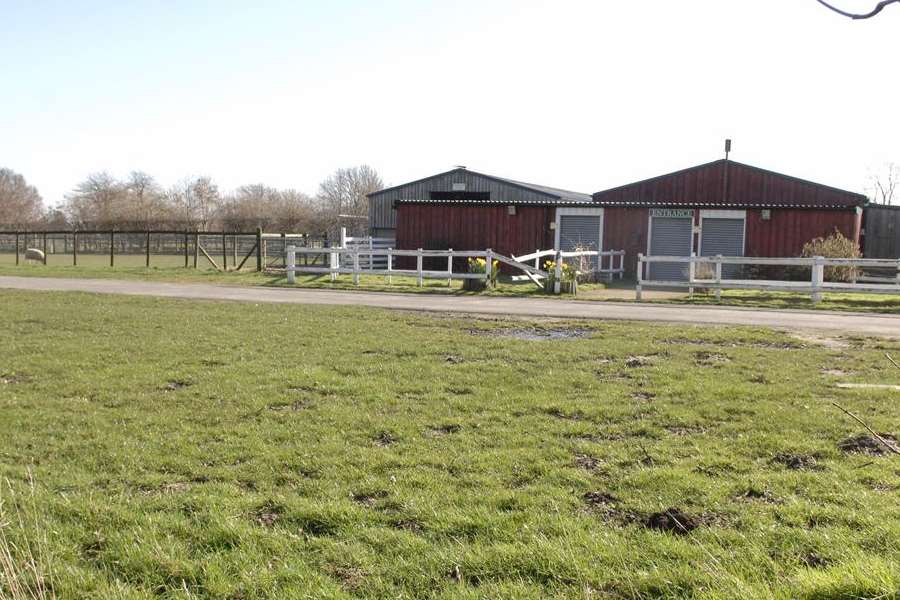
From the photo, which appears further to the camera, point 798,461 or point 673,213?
point 673,213

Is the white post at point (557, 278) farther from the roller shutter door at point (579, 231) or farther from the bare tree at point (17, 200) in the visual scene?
the bare tree at point (17, 200)

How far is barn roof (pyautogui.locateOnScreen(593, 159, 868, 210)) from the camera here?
99.7ft

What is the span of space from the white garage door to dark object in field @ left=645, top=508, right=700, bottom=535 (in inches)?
890

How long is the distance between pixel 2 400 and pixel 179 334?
14.0 ft

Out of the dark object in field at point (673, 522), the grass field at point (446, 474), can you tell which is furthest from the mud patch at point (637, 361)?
the dark object in field at point (673, 522)

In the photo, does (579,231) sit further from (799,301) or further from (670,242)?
(799,301)

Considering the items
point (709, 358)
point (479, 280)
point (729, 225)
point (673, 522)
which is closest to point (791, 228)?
point (729, 225)

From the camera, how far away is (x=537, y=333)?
12125 mm

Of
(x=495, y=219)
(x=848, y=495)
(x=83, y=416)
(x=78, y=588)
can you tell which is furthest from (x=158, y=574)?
(x=495, y=219)

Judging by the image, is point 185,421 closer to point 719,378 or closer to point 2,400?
point 2,400

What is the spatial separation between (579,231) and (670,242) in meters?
3.07

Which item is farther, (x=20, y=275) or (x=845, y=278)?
(x=20, y=275)

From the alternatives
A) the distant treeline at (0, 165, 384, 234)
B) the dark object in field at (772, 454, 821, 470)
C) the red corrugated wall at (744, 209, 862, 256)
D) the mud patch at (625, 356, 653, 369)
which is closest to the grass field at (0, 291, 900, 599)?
the dark object in field at (772, 454, 821, 470)

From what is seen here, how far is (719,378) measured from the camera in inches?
320
